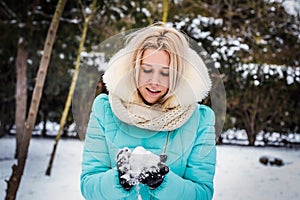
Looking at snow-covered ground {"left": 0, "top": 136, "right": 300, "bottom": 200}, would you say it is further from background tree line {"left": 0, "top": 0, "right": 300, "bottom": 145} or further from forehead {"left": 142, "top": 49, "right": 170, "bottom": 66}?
forehead {"left": 142, "top": 49, "right": 170, "bottom": 66}

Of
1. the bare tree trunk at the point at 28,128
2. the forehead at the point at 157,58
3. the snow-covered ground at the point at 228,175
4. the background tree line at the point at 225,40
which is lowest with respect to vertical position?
the snow-covered ground at the point at 228,175

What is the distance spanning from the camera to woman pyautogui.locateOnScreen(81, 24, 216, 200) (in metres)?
0.64

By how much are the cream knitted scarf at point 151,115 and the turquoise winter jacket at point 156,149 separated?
2 cm

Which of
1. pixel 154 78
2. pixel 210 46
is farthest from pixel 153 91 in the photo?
pixel 210 46

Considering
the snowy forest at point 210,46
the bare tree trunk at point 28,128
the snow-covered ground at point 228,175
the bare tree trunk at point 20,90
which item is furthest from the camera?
the bare tree trunk at point 20,90

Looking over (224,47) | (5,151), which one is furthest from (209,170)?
(5,151)

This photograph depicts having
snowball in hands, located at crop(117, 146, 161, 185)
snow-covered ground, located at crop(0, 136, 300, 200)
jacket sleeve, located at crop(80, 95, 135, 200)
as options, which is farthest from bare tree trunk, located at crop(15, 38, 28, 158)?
snowball in hands, located at crop(117, 146, 161, 185)

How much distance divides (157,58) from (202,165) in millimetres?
197

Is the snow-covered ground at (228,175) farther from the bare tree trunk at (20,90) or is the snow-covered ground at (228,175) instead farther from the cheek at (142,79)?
the cheek at (142,79)

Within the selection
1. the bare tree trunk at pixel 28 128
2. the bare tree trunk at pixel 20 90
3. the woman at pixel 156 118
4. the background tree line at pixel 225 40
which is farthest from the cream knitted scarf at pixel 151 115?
the bare tree trunk at pixel 20 90

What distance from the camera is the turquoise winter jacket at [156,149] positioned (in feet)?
2.12

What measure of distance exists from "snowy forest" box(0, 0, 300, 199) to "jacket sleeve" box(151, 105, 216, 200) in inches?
47.2

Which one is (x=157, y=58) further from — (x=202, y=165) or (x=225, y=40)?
(x=225, y=40)

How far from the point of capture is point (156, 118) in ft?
2.08
